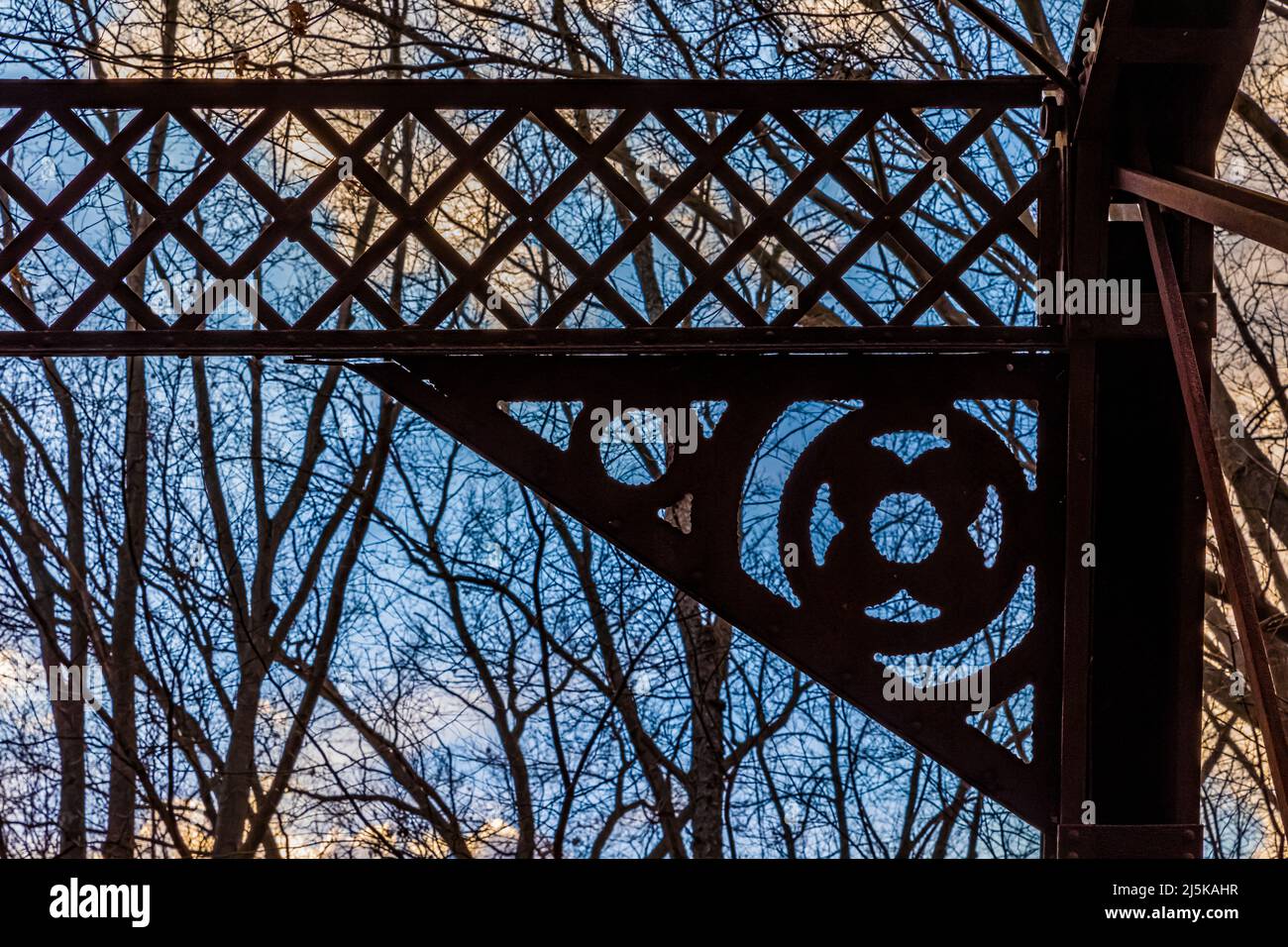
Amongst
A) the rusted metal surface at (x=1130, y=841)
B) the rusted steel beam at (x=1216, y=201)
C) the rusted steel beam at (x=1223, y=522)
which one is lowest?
the rusted metal surface at (x=1130, y=841)

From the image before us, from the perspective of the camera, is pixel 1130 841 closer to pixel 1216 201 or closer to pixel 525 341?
pixel 1216 201

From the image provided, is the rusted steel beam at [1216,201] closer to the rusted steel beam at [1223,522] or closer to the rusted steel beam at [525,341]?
the rusted steel beam at [1223,522]

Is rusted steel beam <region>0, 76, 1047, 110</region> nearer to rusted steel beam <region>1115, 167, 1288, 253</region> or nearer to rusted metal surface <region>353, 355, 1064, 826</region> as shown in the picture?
rusted steel beam <region>1115, 167, 1288, 253</region>

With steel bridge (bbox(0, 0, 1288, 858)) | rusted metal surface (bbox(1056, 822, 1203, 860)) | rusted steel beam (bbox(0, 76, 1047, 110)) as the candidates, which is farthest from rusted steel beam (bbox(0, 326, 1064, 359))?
rusted metal surface (bbox(1056, 822, 1203, 860))

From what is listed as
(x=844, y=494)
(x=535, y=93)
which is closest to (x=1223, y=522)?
(x=844, y=494)

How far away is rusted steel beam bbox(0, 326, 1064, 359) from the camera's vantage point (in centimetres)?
288

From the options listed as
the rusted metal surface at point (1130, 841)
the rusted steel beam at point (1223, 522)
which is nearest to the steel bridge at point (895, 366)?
the rusted metal surface at point (1130, 841)

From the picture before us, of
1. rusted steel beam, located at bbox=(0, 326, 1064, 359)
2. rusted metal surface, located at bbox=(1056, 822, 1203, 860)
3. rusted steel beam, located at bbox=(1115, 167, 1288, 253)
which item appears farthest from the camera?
rusted steel beam, located at bbox=(0, 326, 1064, 359)

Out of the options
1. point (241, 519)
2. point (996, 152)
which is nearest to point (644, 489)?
point (241, 519)

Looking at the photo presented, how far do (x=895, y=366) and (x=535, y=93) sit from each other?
1.30 metres

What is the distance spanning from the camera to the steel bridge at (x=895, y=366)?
110 inches

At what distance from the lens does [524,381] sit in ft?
9.75

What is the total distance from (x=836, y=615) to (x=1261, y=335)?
5.11 metres

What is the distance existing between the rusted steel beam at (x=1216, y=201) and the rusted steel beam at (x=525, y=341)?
439 mm
